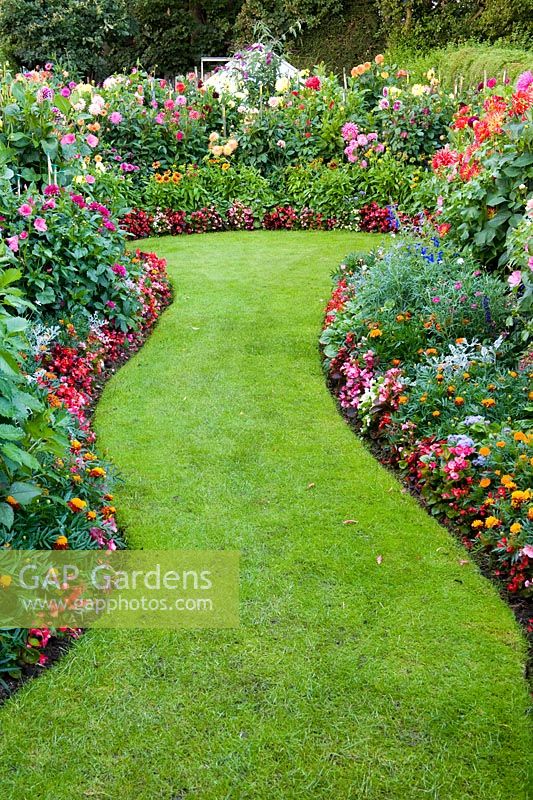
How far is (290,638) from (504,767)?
2.48 feet

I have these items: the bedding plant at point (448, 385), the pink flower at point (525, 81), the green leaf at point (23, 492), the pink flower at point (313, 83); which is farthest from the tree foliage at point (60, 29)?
the green leaf at point (23, 492)

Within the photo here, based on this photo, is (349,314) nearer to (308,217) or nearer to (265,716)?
(265,716)

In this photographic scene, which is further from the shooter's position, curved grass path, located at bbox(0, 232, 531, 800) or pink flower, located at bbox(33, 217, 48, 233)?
pink flower, located at bbox(33, 217, 48, 233)

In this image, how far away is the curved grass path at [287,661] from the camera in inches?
81.3

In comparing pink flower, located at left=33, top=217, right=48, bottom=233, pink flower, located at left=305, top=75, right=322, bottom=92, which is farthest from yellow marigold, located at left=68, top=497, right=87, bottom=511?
pink flower, located at left=305, top=75, right=322, bottom=92

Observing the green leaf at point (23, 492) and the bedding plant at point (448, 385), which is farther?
the bedding plant at point (448, 385)

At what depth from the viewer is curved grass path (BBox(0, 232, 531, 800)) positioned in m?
2.06

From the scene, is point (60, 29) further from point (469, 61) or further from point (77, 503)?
point (77, 503)

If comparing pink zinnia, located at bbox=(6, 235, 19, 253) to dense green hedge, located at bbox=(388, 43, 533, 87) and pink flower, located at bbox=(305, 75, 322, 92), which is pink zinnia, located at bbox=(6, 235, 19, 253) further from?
dense green hedge, located at bbox=(388, 43, 533, 87)

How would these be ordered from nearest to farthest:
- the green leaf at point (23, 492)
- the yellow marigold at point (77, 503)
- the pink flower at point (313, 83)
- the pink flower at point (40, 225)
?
the green leaf at point (23, 492) → the yellow marigold at point (77, 503) → the pink flower at point (40, 225) → the pink flower at point (313, 83)

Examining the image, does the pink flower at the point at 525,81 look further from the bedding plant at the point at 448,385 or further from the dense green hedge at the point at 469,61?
the dense green hedge at the point at 469,61

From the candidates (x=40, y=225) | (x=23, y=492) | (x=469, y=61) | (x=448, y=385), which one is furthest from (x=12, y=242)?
(x=469, y=61)

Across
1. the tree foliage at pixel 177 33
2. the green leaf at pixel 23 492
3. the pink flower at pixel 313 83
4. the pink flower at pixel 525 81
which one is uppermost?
the pink flower at pixel 525 81

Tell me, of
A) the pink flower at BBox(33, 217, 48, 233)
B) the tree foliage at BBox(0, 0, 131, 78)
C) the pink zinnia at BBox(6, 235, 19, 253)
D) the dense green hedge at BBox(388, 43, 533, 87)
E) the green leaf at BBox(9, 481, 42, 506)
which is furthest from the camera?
the tree foliage at BBox(0, 0, 131, 78)
